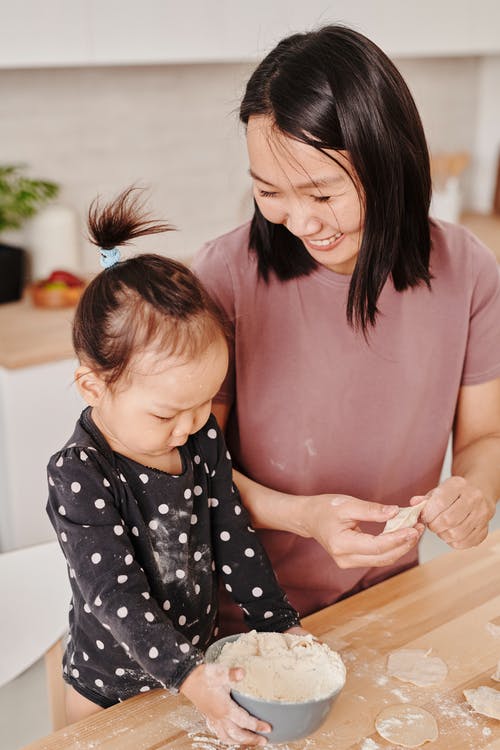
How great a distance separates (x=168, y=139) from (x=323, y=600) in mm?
1998

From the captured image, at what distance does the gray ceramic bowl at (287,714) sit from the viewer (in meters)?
0.88

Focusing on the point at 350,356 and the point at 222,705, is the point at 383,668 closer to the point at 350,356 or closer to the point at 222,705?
the point at 222,705

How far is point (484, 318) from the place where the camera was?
4.35ft

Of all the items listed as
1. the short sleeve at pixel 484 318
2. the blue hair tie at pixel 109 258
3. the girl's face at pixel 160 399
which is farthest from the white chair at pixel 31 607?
the short sleeve at pixel 484 318

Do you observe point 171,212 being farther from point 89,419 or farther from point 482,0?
point 89,419

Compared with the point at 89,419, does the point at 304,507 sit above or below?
below

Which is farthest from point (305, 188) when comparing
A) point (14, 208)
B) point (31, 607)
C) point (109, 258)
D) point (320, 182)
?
point (14, 208)

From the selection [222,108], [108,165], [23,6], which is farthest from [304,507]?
[222,108]

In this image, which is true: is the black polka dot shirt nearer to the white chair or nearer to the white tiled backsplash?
the white chair

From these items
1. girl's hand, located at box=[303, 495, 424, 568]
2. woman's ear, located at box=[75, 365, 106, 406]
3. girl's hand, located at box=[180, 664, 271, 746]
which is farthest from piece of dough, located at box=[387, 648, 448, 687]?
woman's ear, located at box=[75, 365, 106, 406]

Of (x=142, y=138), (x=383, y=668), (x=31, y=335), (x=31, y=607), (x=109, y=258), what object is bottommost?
(x=31, y=607)

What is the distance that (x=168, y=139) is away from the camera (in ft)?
9.75

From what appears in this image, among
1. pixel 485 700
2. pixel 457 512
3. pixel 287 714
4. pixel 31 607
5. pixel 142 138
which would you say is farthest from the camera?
pixel 142 138

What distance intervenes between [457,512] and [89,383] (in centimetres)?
49
